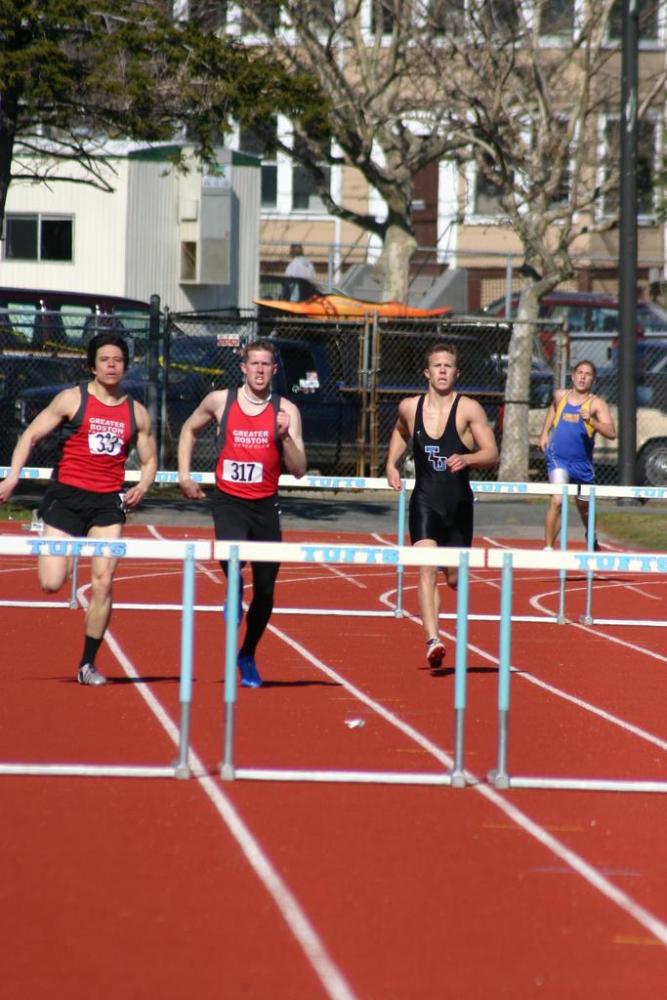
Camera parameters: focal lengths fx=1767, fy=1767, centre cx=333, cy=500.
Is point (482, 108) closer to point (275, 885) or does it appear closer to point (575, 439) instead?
point (575, 439)

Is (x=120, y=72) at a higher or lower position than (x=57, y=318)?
higher

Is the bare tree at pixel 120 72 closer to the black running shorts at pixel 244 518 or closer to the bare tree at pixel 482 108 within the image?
the bare tree at pixel 482 108

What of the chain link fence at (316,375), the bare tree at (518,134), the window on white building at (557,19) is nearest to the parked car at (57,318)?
the chain link fence at (316,375)

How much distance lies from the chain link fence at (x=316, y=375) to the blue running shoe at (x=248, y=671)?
12.7 metres

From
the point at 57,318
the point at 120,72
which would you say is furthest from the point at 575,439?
the point at 57,318

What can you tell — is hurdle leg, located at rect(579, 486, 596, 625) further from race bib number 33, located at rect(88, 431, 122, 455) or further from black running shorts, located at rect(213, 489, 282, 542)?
race bib number 33, located at rect(88, 431, 122, 455)

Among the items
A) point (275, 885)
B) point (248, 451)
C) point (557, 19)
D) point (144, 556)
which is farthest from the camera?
point (557, 19)

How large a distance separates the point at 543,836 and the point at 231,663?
5.05 ft

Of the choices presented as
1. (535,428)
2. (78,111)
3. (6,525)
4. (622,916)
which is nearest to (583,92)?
(535,428)

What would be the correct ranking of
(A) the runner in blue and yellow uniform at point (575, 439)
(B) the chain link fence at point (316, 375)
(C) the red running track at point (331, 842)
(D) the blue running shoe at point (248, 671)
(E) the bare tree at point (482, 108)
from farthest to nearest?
1. (E) the bare tree at point (482, 108)
2. (B) the chain link fence at point (316, 375)
3. (A) the runner in blue and yellow uniform at point (575, 439)
4. (D) the blue running shoe at point (248, 671)
5. (C) the red running track at point (331, 842)

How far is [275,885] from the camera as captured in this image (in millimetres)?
6043

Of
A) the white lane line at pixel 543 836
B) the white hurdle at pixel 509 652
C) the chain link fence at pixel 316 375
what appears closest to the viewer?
the white lane line at pixel 543 836

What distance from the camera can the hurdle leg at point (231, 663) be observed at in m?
7.46

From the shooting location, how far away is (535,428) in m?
27.4
